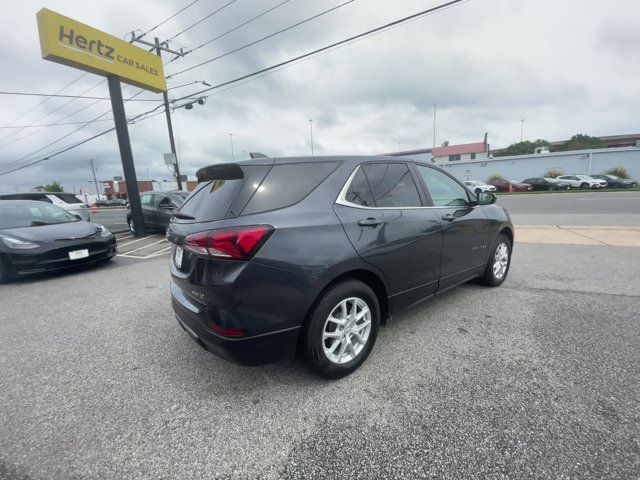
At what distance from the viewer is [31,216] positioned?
18.2 feet

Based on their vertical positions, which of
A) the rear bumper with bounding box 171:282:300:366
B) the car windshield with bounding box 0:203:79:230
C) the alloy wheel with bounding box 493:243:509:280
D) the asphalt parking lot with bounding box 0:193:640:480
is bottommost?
the asphalt parking lot with bounding box 0:193:640:480

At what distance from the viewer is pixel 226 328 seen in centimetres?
187

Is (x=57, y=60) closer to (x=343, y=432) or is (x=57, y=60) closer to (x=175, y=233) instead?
(x=175, y=233)

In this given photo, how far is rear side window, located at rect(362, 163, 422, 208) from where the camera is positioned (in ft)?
8.30

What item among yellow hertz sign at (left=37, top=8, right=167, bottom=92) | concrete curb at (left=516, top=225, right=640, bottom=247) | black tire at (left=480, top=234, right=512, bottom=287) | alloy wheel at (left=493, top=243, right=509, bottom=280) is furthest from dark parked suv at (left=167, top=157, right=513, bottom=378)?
yellow hertz sign at (left=37, top=8, right=167, bottom=92)

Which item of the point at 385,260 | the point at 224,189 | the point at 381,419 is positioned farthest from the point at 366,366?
the point at 224,189

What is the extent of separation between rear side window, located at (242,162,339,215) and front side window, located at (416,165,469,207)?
1.26 m

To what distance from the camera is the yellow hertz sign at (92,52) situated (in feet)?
25.8

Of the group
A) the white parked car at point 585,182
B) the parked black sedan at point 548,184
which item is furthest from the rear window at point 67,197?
the white parked car at point 585,182

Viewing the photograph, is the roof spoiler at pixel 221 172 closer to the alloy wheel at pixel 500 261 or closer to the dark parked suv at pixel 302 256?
the dark parked suv at pixel 302 256

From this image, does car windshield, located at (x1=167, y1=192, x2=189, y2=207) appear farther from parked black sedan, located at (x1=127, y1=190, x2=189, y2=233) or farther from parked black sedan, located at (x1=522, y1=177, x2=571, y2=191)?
parked black sedan, located at (x1=522, y1=177, x2=571, y2=191)

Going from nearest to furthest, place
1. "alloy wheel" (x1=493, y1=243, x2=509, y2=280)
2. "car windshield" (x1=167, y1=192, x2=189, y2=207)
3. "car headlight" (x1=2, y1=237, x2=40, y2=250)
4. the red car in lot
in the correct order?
"alloy wheel" (x1=493, y1=243, x2=509, y2=280)
"car headlight" (x1=2, y1=237, x2=40, y2=250)
"car windshield" (x1=167, y1=192, x2=189, y2=207)
the red car in lot

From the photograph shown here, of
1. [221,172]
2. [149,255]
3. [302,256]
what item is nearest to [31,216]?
[149,255]

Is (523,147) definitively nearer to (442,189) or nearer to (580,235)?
(580,235)
